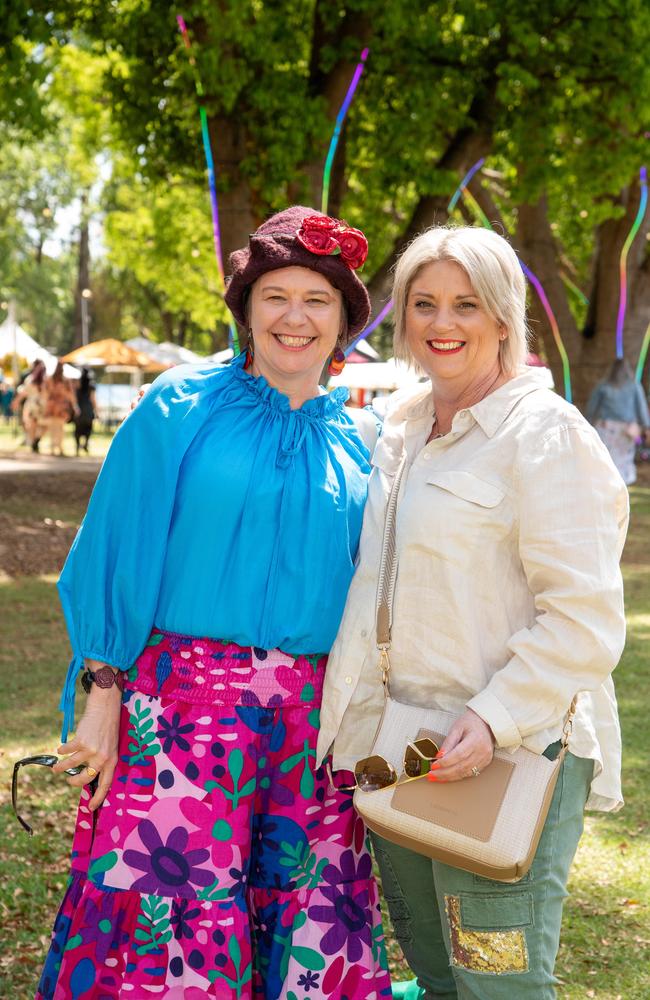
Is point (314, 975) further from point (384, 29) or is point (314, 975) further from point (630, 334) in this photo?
point (630, 334)

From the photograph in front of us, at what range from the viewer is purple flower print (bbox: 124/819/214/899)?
2.59m

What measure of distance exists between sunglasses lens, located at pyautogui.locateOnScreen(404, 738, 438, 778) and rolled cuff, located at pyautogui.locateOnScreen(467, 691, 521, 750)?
0.39 ft

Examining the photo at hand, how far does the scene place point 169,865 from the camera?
8.51 ft

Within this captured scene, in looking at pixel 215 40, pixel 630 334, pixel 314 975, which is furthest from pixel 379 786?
pixel 630 334

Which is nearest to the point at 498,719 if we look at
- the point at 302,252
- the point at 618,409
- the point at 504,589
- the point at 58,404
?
the point at 504,589

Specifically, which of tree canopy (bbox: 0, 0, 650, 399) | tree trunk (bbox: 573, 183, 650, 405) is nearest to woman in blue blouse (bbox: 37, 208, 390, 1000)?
tree canopy (bbox: 0, 0, 650, 399)

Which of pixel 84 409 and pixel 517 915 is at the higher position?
pixel 517 915

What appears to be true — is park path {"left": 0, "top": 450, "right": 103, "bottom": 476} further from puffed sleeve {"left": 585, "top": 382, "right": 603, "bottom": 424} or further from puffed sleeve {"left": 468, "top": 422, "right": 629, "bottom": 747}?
puffed sleeve {"left": 468, "top": 422, "right": 629, "bottom": 747}

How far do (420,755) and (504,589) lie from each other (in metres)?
0.39

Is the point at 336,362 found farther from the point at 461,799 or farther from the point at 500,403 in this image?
the point at 461,799

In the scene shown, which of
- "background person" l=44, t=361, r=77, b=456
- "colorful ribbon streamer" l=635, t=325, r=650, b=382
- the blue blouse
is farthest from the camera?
"background person" l=44, t=361, r=77, b=456

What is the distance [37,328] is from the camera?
57.2m

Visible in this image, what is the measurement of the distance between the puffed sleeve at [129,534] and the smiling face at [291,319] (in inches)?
9.1

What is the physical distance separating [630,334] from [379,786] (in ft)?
53.5
